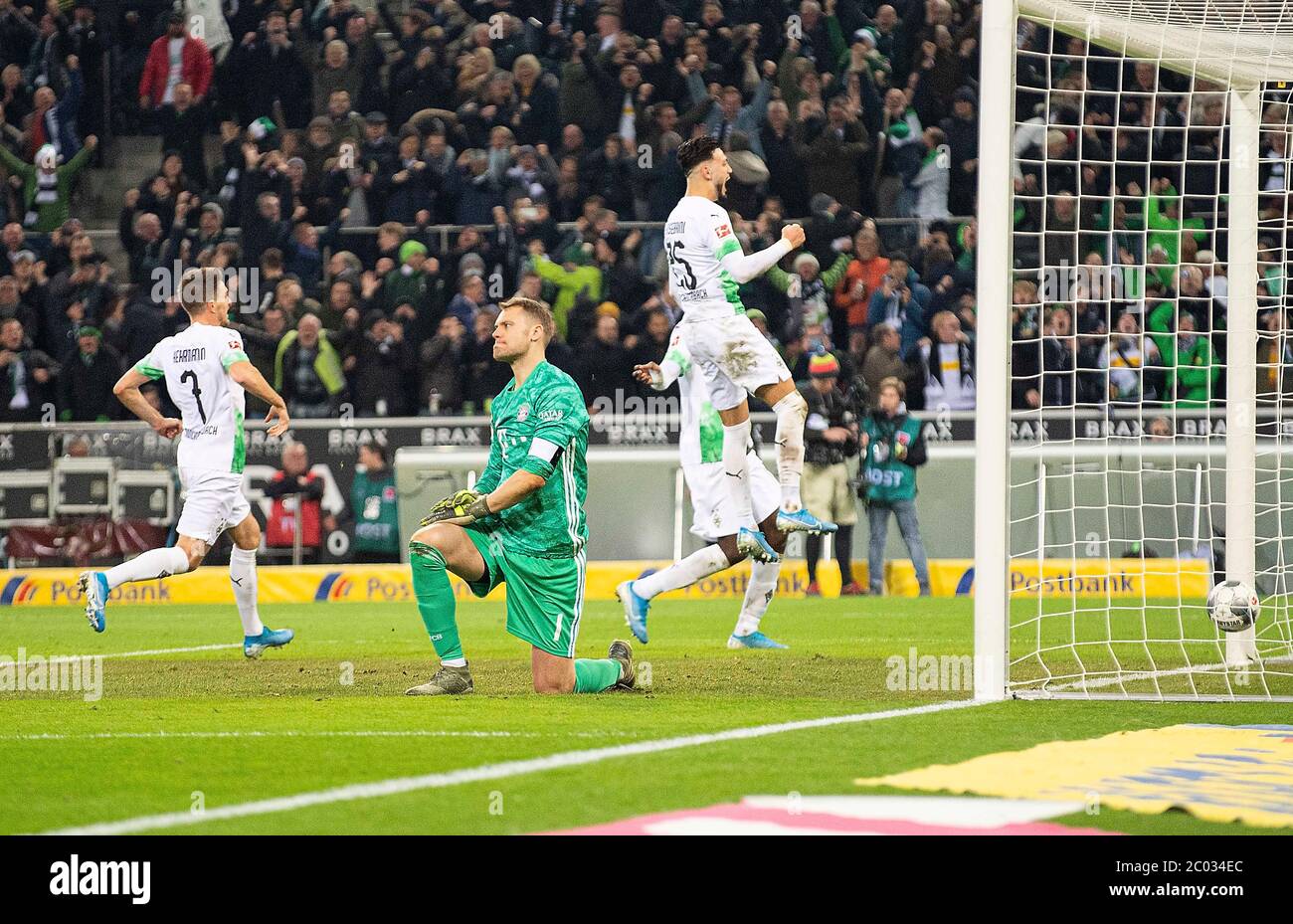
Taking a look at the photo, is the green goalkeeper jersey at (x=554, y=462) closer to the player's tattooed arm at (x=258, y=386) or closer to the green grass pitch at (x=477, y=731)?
the green grass pitch at (x=477, y=731)

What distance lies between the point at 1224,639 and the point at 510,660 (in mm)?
3797

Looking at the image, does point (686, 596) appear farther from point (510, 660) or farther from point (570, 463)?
point (570, 463)

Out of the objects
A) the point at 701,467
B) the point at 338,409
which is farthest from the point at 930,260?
the point at 701,467

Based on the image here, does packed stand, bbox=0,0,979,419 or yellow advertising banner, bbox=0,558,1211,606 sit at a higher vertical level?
packed stand, bbox=0,0,979,419

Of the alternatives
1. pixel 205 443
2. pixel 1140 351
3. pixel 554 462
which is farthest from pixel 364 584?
pixel 554 462

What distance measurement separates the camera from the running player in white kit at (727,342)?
31.0ft

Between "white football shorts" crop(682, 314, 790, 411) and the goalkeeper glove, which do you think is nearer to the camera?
the goalkeeper glove

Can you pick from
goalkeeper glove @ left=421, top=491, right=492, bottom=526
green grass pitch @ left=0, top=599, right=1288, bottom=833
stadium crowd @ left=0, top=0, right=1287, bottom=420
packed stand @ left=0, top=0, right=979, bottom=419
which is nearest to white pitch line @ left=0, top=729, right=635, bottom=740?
green grass pitch @ left=0, top=599, right=1288, bottom=833

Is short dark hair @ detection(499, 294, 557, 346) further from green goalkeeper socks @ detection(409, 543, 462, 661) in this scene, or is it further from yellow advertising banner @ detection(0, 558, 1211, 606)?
yellow advertising banner @ detection(0, 558, 1211, 606)

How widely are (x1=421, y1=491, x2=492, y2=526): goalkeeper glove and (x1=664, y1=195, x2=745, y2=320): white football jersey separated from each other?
8.51 feet

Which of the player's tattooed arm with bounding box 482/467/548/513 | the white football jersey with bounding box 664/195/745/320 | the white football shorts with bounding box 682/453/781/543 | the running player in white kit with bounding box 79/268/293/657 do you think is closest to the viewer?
the player's tattooed arm with bounding box 482/467/548/513

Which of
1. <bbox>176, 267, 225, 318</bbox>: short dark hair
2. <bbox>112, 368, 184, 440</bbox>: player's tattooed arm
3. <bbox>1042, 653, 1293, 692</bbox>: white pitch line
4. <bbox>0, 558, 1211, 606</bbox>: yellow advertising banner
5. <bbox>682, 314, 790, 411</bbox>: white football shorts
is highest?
<bbox>176, 267, 225, 318</bbox>: short dark hair

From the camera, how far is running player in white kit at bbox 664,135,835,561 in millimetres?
9453

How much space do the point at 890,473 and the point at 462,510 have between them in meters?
8.55
